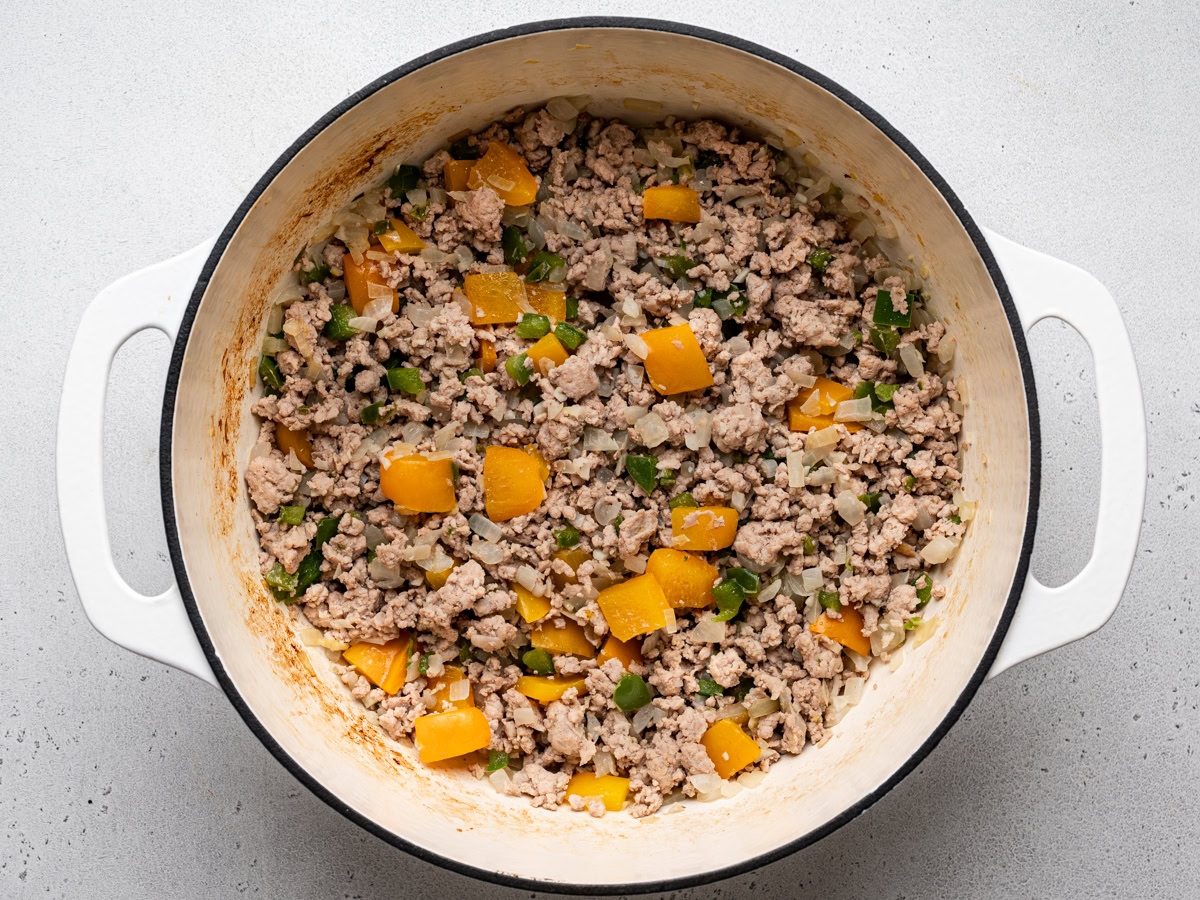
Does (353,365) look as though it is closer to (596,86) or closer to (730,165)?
(596,86)

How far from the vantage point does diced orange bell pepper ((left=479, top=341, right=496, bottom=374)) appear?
2350mm

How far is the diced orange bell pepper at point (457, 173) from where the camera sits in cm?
238

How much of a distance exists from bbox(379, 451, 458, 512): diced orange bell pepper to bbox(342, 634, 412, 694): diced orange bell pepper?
1.20 ft

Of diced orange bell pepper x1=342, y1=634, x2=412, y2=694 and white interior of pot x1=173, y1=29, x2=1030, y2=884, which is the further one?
diced orange bell pepper x1=342, y1=634, x2=412, y2=694

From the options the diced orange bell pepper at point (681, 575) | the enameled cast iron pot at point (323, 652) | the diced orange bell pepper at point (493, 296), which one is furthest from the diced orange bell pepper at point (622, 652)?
the diced orange bell pepper at point (493, 296)

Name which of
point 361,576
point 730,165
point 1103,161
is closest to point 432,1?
point 730,165

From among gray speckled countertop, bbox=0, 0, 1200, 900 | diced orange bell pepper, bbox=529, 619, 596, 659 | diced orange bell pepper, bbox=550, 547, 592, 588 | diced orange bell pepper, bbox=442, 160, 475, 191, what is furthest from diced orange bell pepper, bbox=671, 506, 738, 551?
diced orange bell pepper, bbox=442, 160, 475, 191

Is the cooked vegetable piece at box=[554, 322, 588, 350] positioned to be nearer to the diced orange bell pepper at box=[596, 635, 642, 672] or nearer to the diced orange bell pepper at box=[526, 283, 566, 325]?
the diced orange bell pepper at box=[526, 283, 566, 325]

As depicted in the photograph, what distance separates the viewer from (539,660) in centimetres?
236

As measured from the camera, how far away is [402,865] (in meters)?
2.50

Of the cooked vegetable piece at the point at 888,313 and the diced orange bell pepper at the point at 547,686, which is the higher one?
the cooked vegetable piece at the point at 888,313

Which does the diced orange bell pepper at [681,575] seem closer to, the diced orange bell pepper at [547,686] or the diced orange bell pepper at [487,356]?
the diced orange bell pepper at [547,686]

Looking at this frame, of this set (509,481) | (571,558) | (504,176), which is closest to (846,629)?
(571,558)

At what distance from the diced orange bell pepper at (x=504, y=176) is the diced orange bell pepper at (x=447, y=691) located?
47.5 inches
